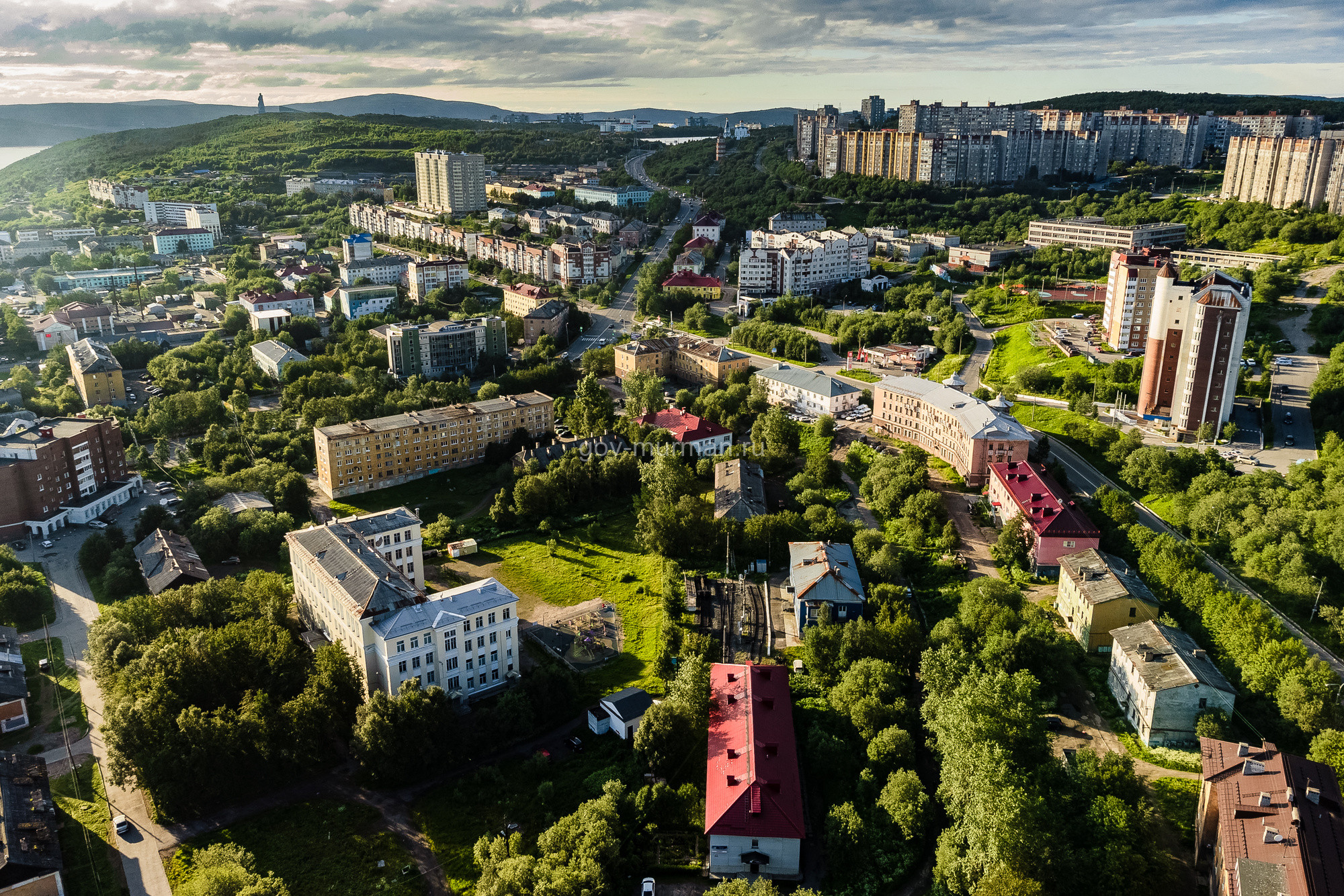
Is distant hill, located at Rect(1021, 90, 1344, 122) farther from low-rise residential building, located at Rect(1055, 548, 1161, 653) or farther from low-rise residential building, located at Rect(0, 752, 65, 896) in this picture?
low-rise residential building, located at Rect(0, 752, 65, 896)

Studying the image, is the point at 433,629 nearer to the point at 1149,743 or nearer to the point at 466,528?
the point at 466,528

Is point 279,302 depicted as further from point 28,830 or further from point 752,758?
point 752,758

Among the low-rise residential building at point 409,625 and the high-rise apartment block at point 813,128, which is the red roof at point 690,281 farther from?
the low-rise residential building at point 409,625

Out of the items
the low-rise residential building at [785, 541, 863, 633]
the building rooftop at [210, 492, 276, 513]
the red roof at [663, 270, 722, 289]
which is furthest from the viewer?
the red roof at [663, 270, 722, 289]

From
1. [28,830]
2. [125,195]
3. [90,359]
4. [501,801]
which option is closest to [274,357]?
[90,359]

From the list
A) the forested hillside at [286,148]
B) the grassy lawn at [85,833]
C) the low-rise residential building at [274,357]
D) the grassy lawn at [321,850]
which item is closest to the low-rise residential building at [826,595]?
the grassy lawn at [321,850]

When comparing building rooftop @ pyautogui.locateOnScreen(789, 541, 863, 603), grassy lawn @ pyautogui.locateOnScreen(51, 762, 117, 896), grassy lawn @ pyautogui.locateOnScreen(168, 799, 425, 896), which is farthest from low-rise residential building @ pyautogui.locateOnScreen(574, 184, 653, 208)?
grassy lawn @ pyautogui.locateOnScreen(168, 799, 425, 896)

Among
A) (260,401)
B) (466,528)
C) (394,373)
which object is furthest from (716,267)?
(466,528)
